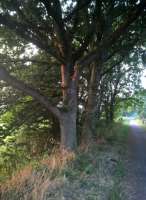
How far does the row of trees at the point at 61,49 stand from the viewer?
382 inches

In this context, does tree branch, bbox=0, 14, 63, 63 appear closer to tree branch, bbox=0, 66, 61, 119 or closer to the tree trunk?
tree branch, bbox=0, 66, 61, 119

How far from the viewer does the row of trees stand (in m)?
9.70

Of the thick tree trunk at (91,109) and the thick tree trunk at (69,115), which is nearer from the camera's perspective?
the thick tree trunk at (69,115)

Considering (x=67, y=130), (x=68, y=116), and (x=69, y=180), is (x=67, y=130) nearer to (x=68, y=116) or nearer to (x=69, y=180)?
(x=68, y=116)

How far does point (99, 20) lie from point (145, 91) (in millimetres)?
18074

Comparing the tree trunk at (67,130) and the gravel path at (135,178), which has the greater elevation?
the tree trunk at (67,130)

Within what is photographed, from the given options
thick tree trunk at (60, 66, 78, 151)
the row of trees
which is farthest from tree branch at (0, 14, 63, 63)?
thick tree trunk at (60, 66, 78, 151)

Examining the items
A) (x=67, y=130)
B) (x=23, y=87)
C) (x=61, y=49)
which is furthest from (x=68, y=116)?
(x=61, y=49)

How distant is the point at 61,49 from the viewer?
428 inches

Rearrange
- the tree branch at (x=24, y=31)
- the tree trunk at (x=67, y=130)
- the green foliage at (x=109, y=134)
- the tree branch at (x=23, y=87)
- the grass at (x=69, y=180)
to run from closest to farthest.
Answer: the grass at (x=69, y=180) < the tree branch at (x=23, y=87) < the tree branch at (x=24, y=31) < the tree trunk at (x=67, y=130) < the green foliage at (x=109, y=134)

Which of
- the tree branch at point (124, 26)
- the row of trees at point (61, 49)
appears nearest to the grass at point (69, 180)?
the row of trees at point (61, 49)

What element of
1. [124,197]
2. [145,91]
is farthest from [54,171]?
[145,91]

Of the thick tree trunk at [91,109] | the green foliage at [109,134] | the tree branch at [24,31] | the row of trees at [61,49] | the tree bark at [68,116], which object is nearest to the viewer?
the tree branch at [24,31]

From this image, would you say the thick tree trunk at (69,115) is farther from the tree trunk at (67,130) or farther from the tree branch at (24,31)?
the tree branch at (24,31)
